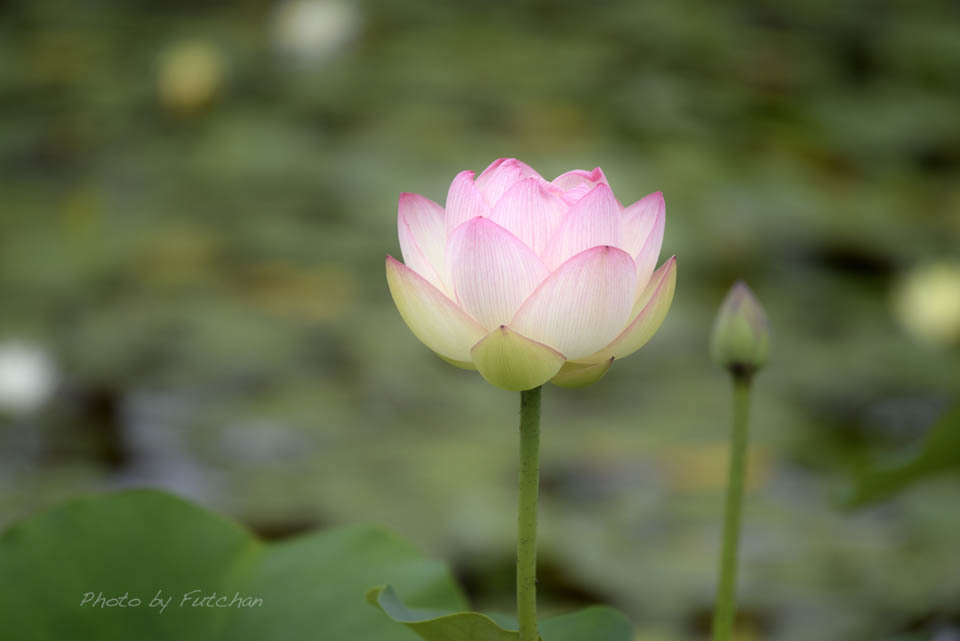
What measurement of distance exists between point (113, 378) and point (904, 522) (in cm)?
91

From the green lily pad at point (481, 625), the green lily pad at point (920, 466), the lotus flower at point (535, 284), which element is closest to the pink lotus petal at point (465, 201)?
the lotus flower at point (535, 284)

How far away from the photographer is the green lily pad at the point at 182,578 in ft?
1.28

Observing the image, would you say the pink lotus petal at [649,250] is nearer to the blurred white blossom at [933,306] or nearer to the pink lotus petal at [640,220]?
the pink lotus petal at [640,220]

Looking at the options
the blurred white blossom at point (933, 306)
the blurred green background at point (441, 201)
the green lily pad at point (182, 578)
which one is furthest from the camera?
the blurred white blossom at point (933, 306)

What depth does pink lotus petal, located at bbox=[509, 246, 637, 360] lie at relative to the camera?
0.29 m

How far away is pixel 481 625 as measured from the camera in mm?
307

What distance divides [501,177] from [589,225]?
4 centimetres

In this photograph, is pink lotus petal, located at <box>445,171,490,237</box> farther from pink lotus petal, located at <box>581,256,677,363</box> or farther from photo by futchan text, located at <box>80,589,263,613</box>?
photo by futchan text, located at <box>80,589,263,613</box>

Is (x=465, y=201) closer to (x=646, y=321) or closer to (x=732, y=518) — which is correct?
(x=646, y=321)

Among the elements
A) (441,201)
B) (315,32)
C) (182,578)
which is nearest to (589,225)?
(182,578)

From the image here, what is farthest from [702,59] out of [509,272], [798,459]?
[509,272]

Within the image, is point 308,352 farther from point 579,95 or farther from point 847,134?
point 847,134

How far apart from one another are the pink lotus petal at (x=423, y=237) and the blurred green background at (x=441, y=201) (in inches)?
13.7

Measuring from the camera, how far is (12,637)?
0.38m
